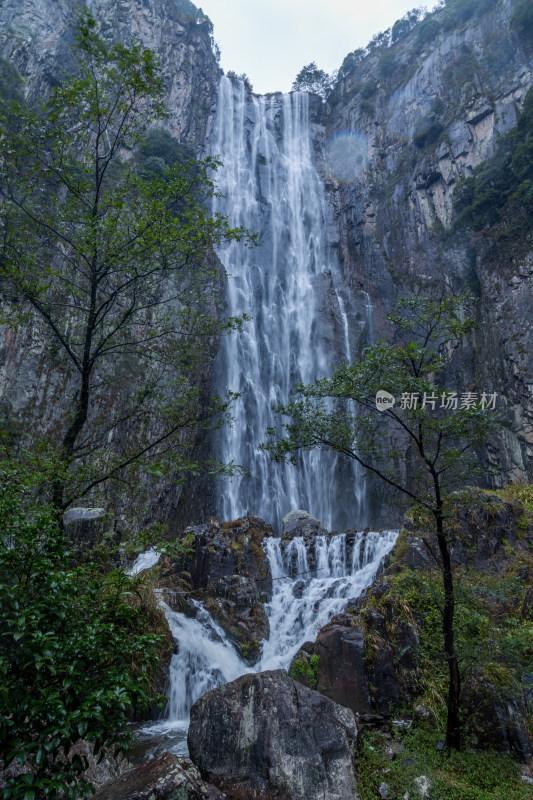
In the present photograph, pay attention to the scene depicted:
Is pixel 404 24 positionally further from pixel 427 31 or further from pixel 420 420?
pixel 420 420

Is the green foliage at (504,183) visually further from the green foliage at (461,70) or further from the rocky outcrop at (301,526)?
the rocky outcrop at (301,526)

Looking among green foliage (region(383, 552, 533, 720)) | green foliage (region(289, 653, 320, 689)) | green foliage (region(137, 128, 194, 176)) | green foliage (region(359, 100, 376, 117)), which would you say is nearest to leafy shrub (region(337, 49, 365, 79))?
green foliage (region(359, 100, 376, 117))

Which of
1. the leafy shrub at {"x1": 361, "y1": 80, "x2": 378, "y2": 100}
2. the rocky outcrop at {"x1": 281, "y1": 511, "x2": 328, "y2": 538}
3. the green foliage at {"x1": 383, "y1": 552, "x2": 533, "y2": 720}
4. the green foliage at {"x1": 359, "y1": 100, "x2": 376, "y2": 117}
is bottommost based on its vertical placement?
the green foliage at {"x1": 383, "y1": 552, "x2": 533, "y2": 720}

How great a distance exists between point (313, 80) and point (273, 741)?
49104mm

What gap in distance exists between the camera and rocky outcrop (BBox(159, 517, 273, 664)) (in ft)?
35.2

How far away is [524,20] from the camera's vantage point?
23719 mm

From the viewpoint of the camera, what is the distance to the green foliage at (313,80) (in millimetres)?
40688

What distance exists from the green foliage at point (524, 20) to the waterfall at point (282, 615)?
2771 centimetres

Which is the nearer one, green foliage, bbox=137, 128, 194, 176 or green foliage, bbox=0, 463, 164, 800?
green foliage, bbox=0, 463, 164, 800

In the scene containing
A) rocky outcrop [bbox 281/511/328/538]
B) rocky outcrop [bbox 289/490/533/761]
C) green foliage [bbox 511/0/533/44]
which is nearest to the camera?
rocky outcrop [bbox 289/490/533/761]

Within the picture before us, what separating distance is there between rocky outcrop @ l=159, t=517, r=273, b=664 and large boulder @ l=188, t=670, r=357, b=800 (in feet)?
13.7

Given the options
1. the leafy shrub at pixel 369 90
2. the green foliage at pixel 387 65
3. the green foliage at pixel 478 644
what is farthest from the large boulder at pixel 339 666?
the green foliage at pixel 387 65

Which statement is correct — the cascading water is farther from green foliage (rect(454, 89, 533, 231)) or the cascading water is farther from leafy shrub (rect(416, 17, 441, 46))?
leafy shrub (rect(416, 17, 441, 46))

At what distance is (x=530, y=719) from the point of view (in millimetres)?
6266
